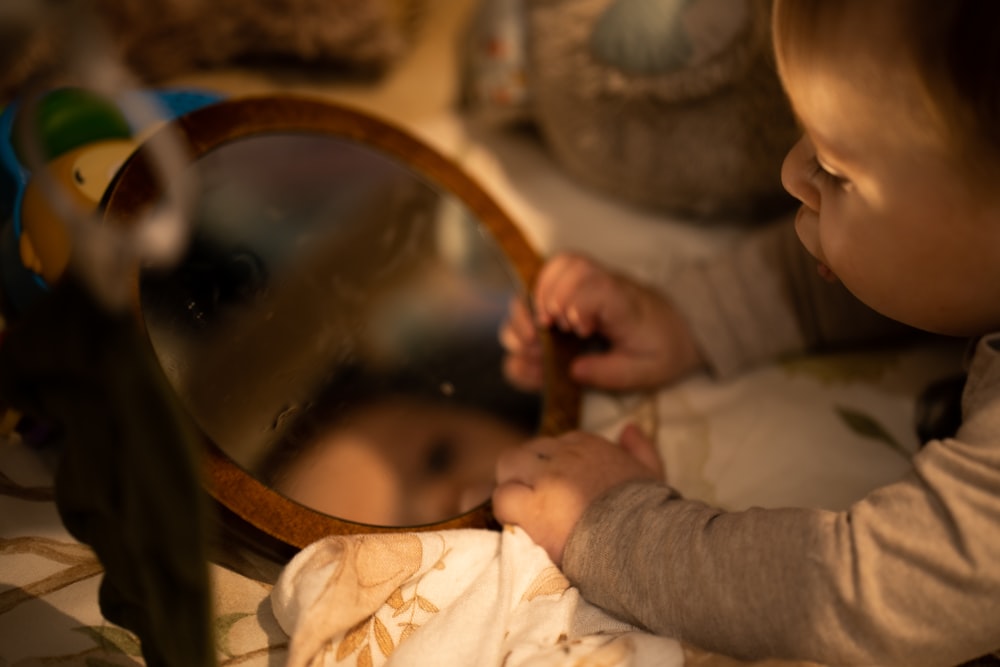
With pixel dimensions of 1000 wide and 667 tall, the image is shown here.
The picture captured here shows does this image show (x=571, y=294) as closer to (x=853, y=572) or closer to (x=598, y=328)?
(x=598, y=328)

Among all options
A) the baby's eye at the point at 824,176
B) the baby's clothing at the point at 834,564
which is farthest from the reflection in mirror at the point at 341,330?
the baby's eye at the point at 824,176

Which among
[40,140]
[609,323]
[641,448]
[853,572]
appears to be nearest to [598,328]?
[609,323]

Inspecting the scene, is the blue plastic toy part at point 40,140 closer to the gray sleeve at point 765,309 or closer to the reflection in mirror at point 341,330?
the reflection in mirror at point 341,330

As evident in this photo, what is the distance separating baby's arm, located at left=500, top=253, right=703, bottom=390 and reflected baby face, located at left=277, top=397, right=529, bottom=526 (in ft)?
0.22

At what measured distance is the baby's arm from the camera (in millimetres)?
700

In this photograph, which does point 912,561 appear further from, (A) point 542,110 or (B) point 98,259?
(A) point 542,110

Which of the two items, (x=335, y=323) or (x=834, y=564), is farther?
(x=335, y=323)

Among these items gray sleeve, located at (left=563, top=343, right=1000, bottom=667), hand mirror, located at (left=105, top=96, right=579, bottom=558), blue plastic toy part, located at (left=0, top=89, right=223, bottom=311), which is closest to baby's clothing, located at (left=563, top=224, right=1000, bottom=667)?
gray sleeve, located at (left=563, top=343, right=1000, bottom=667)

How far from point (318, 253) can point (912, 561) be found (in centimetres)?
46

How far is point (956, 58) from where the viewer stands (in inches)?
15.7

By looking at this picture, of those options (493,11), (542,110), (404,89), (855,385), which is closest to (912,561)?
(855,385)

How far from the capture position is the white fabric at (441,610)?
47 centimetres

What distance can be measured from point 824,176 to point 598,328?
0.26m

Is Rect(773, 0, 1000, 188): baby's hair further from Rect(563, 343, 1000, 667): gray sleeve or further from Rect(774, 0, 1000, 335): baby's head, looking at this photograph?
Rect(563, 343, 1000, 667): gray sleeve
